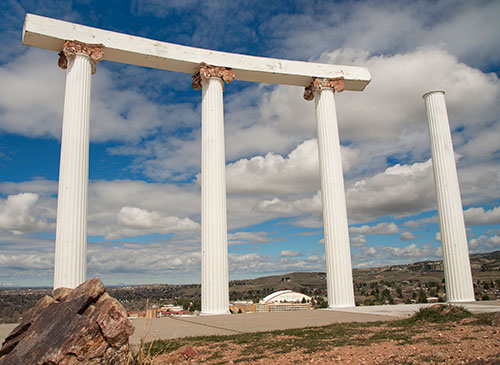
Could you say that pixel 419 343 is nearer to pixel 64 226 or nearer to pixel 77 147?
pixel 64 226

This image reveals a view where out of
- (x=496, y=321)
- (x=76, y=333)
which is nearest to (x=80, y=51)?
(x=76, y=333)

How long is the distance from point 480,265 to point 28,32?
112768 millimetres

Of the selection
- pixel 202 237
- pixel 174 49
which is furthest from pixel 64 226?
pixel 174 49

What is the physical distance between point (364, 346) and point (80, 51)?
75.8 feet

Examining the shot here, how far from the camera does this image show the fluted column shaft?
71.2 ft

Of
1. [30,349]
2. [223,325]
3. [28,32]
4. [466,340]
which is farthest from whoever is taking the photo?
[28,32]

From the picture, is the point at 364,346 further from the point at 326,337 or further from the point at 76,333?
the point at 76,333

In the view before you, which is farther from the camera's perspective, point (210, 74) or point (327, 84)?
point (327, 84)

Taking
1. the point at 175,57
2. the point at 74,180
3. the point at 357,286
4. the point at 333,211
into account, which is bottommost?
the point at 357,286

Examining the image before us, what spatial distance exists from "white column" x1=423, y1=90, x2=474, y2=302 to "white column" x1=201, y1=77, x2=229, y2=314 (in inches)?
633

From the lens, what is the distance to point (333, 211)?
2831 centimetres

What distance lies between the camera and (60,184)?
22.8m

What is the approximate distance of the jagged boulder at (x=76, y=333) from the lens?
7449mm

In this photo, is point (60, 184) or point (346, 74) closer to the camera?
point (60, 184)
